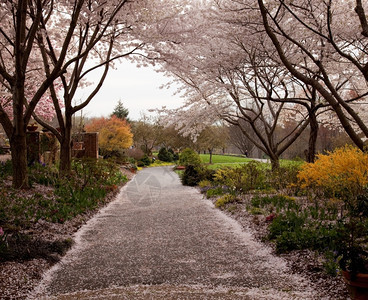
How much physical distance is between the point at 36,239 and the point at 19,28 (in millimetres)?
4861

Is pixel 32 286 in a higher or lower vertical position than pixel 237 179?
lower

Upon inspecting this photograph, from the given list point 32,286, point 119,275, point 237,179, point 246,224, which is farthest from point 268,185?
point 32,286

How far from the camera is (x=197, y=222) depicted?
729 centimetres

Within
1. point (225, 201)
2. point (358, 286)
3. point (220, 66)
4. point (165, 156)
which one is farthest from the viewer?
point (165, 156)

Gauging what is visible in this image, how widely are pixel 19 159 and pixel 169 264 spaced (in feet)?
17.9

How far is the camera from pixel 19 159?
844 centimetres

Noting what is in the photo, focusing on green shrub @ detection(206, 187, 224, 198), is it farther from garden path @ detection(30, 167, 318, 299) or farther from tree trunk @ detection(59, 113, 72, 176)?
tree trunk @ detection(59, 113, 72, 176)

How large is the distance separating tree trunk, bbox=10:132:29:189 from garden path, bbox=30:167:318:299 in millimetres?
2144

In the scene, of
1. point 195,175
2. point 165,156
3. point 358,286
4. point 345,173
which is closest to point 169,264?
point 358,286

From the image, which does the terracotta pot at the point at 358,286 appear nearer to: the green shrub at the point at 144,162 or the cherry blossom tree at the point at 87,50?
the cherry blossom tree at the point at 87,50

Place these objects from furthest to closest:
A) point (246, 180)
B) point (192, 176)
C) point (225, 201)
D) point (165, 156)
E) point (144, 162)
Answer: point (165, 156) → point (144, 162) → point (192, 176) → point (246, 180) → point (225, 201)

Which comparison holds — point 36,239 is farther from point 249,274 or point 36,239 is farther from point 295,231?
point 295,231

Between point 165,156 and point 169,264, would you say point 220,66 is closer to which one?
point 169,264

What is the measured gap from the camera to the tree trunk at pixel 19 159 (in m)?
8.37
